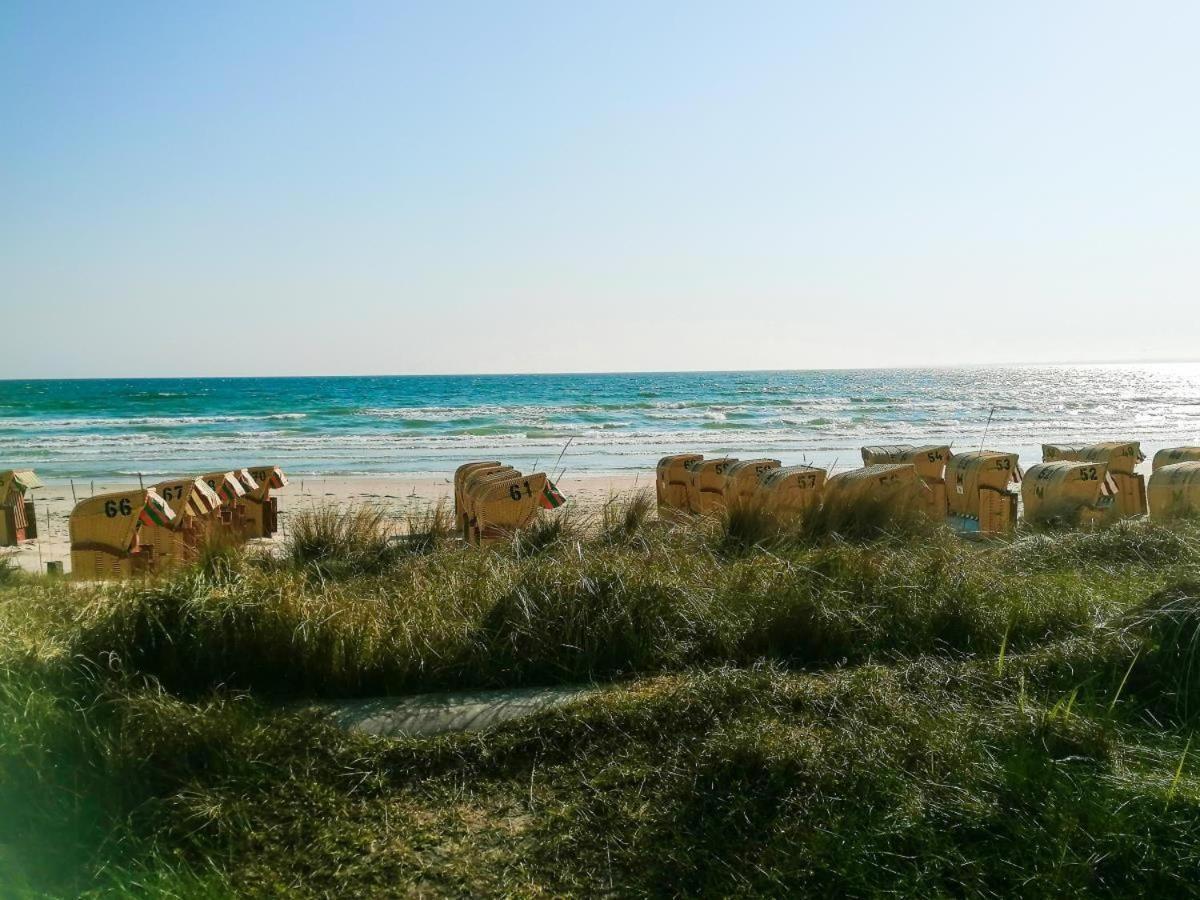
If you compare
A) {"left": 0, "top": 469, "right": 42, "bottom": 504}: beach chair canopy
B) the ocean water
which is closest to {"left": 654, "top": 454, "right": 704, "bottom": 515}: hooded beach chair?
{"left": 0, "top": 469, "right": 42, "bottom": 504}: beach chair canopy

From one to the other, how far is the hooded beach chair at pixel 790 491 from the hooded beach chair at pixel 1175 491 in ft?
9.15

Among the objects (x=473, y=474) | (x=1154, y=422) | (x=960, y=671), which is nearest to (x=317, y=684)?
(x=960, y=671)

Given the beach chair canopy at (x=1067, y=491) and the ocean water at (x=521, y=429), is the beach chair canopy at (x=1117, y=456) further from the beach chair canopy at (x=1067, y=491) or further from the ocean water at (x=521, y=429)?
the ocean water at (x=521, y=429)

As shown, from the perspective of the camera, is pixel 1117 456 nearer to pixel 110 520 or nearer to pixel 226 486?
pixel 226 486

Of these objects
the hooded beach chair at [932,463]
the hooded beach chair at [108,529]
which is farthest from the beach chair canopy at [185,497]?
the hooded beach chair at [932,463]

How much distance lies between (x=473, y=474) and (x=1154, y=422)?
119 ft

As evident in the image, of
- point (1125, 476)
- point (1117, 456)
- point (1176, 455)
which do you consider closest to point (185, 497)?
point (1117, 456)

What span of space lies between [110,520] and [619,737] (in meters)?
4.51

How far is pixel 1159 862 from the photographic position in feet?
8.96

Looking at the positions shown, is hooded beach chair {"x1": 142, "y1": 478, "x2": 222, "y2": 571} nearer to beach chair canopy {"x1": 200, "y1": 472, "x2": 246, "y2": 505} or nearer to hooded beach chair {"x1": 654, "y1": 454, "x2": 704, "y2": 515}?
beach chair canopy {"x1": 200, "y1": 472, "x2": 246, "y2": 505}

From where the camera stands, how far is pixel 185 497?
Result: 7363 millimetres

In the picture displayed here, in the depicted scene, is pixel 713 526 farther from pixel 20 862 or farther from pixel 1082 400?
pixel 1082 400

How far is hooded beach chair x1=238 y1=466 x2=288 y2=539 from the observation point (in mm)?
9898

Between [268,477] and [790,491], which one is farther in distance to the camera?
[268,477]
